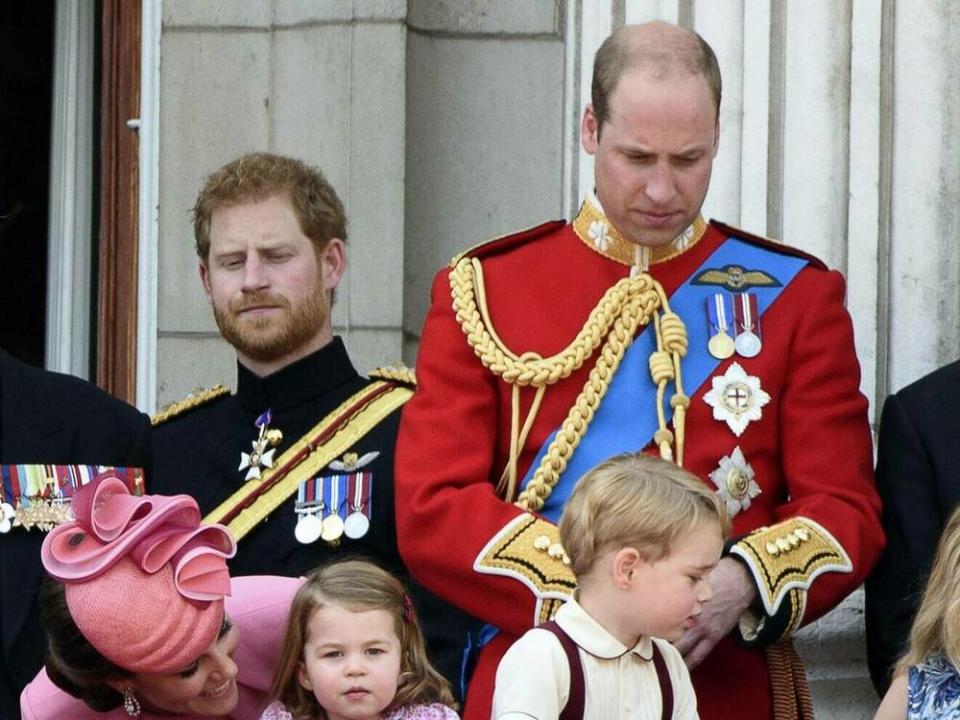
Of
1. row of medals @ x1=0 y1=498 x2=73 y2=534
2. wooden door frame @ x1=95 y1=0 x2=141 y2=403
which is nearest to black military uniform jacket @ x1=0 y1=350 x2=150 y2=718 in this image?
row of medals @ x1=0 y1=498 x2=73 y2=534

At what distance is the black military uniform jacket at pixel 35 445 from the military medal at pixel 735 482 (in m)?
0.96

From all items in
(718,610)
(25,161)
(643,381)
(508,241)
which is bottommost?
(718,610)

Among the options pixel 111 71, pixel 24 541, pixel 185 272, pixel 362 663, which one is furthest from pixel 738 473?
pixel 111 71

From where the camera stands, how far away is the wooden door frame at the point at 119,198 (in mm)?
6199

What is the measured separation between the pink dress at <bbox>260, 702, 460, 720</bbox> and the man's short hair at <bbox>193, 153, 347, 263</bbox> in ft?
4.26

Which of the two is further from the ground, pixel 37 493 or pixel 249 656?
pixel 37 493

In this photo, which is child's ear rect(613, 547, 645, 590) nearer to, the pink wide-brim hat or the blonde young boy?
the blonde young boy

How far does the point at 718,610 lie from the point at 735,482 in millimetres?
279

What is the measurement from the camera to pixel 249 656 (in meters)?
4.09

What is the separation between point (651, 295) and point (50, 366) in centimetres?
252

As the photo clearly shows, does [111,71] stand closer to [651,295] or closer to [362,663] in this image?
[651,295]

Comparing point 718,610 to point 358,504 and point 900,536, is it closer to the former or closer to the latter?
point 900,536

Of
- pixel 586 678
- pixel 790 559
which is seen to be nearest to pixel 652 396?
pixel 790 559

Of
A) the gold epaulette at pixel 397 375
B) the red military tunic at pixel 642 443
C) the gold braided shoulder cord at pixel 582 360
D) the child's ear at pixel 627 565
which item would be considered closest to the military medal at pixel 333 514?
the gold epaulette at pixel 397 375
